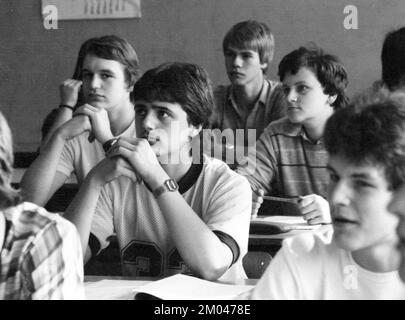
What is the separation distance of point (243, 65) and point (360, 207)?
8.51 ft

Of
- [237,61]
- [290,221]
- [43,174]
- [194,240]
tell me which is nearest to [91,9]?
[237,61]

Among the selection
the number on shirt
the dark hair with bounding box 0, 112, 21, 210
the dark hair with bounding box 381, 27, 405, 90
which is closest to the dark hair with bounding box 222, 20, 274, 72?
the dark hair with bounding box 381, 27, 405, 90

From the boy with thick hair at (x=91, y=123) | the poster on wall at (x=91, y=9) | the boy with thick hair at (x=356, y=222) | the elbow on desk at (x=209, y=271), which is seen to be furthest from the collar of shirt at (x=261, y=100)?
the boy with thick hair at (x=356, y=222)

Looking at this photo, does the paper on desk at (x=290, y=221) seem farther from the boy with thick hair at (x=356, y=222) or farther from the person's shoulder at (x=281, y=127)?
the boy with thick hair at (x=356, y=222)

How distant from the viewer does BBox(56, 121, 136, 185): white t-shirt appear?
7.54 ft

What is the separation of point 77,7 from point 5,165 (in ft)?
9.22

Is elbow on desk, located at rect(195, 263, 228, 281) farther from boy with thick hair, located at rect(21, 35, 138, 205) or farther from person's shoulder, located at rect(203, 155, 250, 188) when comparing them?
boy with thick hair, located at rect(21, 35, 138, 205)

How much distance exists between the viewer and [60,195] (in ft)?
8.79

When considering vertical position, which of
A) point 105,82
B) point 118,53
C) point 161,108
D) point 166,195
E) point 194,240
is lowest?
point 194,240

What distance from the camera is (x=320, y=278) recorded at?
3.55ft

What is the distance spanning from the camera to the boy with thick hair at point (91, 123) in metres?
2.17

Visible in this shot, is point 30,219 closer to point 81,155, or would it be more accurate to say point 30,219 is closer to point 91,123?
point 91,123

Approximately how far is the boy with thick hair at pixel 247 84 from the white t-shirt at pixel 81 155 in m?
1.22
